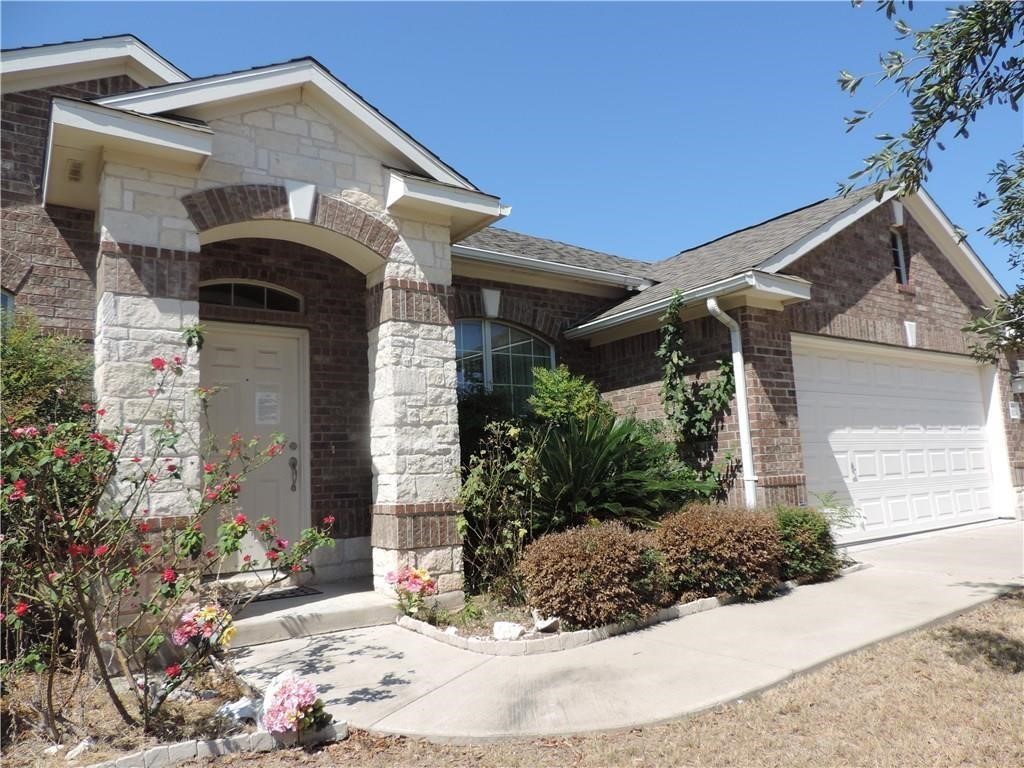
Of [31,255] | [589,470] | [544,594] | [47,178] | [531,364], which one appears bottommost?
[544,594]

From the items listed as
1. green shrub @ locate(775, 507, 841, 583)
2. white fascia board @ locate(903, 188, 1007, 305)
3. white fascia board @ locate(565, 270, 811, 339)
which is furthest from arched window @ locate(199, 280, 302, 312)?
white fascia board @ locate(903, 188, 1007, 305)

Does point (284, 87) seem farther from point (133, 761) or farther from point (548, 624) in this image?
point (133, 761)

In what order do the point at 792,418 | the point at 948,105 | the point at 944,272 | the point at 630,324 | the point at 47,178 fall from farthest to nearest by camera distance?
the point at 944,272, the point at 630,324, the point at 792,418, the point at 47,178, the point at 948,105

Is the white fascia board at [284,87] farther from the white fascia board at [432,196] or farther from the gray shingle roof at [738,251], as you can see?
the gray shingle roof at [738,251]

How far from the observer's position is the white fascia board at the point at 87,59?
6824 millimetres

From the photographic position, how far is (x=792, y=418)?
8.61 meters

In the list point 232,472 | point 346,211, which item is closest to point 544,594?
point 232,472

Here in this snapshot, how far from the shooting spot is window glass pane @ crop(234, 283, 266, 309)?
762cm

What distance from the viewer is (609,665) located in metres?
4.88

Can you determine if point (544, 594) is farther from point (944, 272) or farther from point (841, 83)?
point (944, 272)

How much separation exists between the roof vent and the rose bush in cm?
178

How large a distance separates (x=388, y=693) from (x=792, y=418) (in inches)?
241

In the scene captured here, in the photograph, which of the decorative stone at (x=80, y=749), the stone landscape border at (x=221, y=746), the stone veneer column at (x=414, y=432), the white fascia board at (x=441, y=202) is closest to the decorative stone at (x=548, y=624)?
the stone veneer column at (x=414, y=432)

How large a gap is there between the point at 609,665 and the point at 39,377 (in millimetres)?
4817
